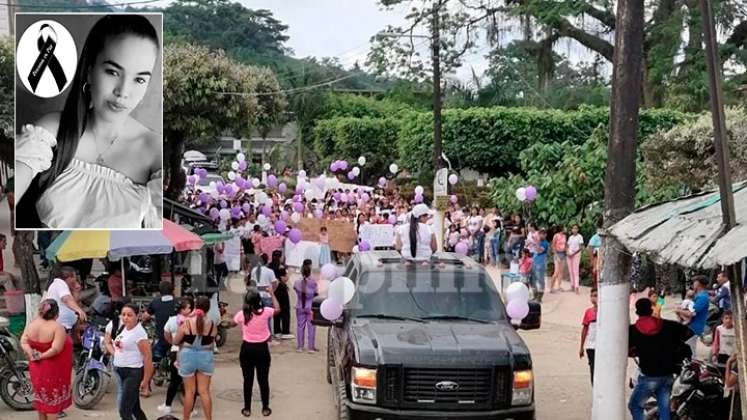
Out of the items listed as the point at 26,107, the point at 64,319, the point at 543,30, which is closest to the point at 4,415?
the point at 64,319

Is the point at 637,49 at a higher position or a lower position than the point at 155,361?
higher

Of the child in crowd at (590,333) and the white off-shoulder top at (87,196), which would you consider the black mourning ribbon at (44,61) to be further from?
the child in crowd at (590,333)

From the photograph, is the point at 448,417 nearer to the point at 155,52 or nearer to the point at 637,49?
the point at 637,49

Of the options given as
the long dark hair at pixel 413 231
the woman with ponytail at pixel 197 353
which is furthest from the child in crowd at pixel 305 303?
the woman with ponytail at pixel 197 353

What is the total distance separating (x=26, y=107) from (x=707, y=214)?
9257 millimetres

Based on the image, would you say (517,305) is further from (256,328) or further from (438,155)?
(438,155)

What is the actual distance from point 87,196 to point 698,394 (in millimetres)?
8806

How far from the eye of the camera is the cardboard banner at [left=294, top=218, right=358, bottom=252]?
918 inches

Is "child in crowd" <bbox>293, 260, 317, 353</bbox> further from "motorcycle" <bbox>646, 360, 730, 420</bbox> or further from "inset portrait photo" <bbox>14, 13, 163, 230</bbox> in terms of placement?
"motorcycle" <bbox>646, 360, 730, 420</bbox>

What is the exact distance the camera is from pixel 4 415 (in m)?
10.2

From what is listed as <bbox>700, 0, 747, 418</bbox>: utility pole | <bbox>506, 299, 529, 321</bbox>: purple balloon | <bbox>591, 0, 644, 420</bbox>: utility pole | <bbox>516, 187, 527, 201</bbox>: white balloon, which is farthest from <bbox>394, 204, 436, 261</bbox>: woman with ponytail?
<bbox>516, 187, 527, 201</bbox>: white balloon

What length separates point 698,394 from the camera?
8906mm

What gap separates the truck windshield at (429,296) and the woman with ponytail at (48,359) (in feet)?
9.73

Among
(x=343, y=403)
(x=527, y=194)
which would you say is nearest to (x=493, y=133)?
(x=527, y=194)
